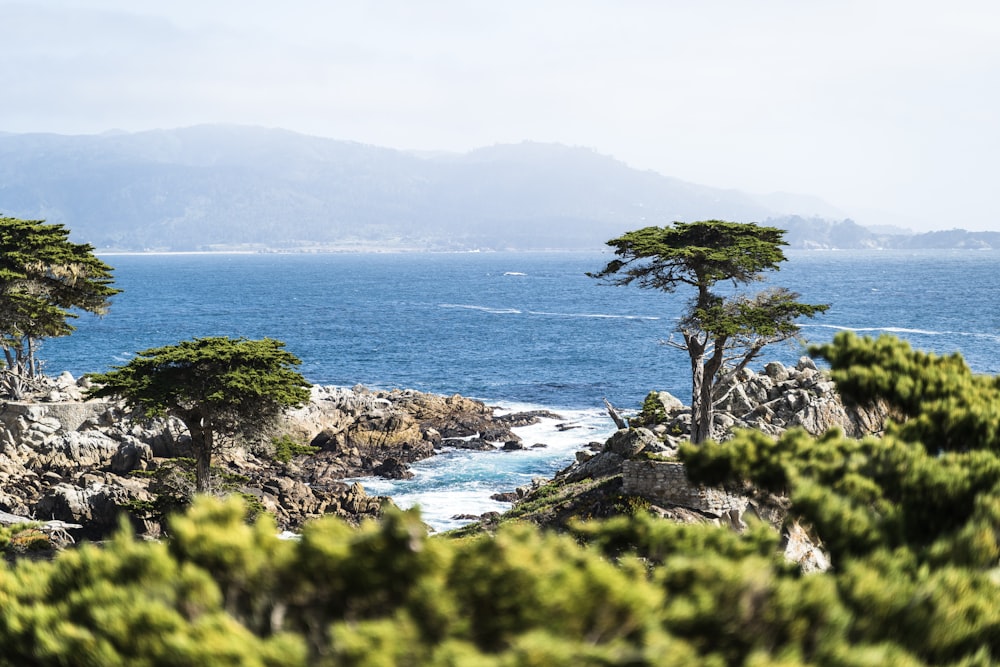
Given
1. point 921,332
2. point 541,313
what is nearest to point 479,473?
point 921,332

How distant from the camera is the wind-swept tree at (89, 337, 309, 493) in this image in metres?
23.1

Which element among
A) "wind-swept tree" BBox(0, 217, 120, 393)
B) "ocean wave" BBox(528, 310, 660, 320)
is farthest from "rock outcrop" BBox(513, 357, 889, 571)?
"ocean wave" BBox(528, 310, 660, 320)

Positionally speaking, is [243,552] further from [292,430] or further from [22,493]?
[292,430]

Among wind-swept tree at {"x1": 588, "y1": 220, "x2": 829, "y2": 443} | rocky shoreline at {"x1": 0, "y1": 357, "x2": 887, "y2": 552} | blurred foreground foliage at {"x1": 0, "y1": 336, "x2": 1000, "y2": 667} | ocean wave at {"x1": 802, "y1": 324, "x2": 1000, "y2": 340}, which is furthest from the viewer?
ocean wave at {"x1": 802, "y1": 324, "x2": 1000, "y2": 340}

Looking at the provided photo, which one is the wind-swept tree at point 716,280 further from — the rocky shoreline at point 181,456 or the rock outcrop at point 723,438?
the rocky shoreline at point 181,456

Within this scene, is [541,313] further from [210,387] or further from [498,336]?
[210,387]

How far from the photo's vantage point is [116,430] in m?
39.3

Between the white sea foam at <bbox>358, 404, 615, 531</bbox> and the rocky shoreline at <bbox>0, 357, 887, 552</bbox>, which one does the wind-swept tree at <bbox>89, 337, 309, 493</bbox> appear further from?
the white sea foam at <bbox>358, 404, 615, 531</bbox>

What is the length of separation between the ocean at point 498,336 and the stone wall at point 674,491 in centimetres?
513

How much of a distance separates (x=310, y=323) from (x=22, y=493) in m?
77.0

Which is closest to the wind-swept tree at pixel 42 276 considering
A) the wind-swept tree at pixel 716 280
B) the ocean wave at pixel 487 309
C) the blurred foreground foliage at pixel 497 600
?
the wind-swept tree at pixel 716 280

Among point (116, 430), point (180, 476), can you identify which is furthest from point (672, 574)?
point (116, 430)

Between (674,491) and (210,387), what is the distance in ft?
45.6

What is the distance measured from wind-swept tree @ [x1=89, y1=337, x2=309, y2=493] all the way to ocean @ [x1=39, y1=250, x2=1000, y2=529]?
39.8ft
